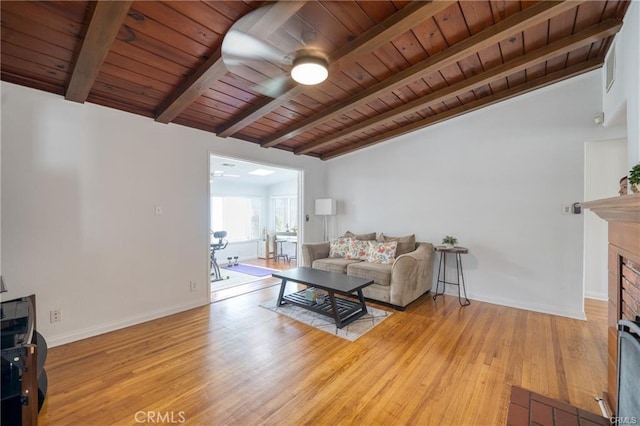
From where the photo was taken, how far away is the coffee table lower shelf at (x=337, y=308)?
3.12 meters

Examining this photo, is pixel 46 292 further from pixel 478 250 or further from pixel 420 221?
pixel 478 250

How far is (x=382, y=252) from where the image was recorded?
422cm

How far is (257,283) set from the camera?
16.1ft

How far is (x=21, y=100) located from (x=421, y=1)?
3.37 metres

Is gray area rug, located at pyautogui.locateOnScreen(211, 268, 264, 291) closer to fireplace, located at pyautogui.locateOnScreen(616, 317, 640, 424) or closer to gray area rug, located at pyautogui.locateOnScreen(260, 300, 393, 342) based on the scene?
gray area rug, located at pyautogui.locateOnScreen(260, 300, 393, 342)

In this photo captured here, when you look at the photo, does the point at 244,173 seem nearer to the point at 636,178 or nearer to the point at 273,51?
the point at 273,51

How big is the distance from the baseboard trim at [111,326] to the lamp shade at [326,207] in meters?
2.71

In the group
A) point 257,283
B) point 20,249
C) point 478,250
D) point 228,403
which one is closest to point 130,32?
point 20,249

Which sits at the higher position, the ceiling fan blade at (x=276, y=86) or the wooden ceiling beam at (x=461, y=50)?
the wooden ceiling beam at (x=461, y=50)

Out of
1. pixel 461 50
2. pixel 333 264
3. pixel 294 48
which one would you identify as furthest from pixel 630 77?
pixel 333 264

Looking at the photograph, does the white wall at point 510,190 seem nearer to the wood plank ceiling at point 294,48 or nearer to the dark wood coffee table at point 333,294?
the wood plank ceiling at point 294,48

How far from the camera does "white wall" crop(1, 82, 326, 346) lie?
2447 millimetres

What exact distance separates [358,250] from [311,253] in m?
0.79

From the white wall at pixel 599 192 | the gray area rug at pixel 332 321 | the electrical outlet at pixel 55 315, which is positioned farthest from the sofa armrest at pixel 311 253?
the white wall at pixel 599 192
